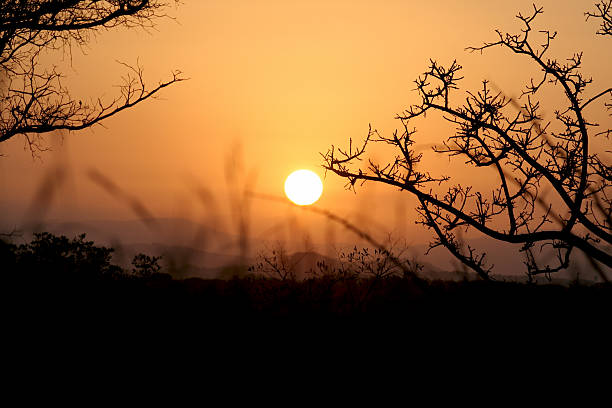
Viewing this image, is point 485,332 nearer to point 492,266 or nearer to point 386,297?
point 386,297

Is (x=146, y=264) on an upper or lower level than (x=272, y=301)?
upper

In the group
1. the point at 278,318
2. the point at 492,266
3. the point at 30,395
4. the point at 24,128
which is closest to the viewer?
the point at 30,395

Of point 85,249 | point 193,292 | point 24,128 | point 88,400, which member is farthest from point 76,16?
point 88,400

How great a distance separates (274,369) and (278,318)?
799 mm

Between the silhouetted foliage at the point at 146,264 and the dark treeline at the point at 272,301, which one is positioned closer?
the dark treeline at the point at 272,301

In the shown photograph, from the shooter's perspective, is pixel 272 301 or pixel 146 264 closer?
pixel 272 301

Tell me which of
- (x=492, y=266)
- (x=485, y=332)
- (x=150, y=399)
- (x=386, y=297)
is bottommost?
(x=150, y=399)

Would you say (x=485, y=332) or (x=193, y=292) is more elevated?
(x=193, y=292)

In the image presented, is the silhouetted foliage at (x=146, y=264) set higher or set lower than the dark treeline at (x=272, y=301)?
higher

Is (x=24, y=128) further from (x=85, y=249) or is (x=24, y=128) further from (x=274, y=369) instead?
(x=274, y=369)

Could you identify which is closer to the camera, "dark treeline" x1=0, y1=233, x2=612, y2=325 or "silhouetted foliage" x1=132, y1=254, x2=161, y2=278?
"dark treeline" x1=0, y1=233, x2=612, y2=325

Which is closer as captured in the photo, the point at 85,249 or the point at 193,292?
the point at 193,292

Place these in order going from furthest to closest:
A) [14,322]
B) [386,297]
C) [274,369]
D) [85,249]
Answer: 1. [85,249]
2. [386,297]
3. [14,322]
4. [274,369]

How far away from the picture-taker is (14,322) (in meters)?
4.29
